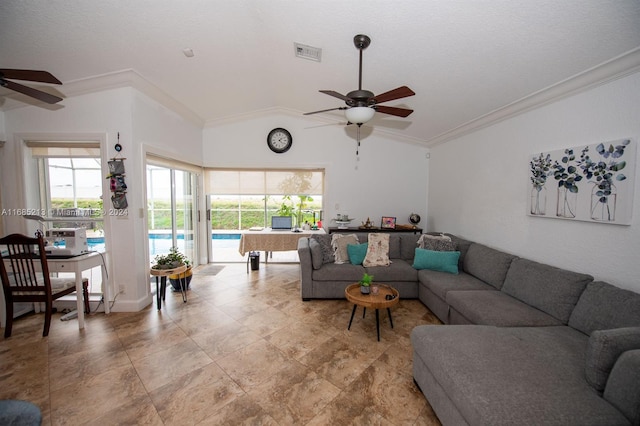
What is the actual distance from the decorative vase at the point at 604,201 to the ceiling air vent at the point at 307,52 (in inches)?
116

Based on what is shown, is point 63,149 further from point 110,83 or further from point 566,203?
point 566,203

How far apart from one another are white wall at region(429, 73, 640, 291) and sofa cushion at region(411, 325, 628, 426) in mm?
790

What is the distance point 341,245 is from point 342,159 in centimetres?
211

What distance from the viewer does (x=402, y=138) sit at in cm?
525

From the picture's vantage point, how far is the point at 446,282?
123 inches

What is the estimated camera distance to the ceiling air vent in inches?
110

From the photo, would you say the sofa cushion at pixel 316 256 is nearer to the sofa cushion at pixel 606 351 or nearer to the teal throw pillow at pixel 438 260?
the teal throw pillow at pixel 438 260

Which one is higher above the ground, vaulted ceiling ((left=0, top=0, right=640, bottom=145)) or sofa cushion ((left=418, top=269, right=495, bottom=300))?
vaulted ceiling ((left=0, top=0, right=640, bottom=145))

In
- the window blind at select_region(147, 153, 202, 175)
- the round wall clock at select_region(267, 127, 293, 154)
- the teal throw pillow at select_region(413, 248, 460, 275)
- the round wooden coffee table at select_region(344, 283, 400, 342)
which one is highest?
the round wall clock at select_region(267, 127, 293, 154)

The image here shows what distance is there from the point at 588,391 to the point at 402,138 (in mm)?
4604

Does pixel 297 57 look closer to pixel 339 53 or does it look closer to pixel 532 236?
pixel 339 53

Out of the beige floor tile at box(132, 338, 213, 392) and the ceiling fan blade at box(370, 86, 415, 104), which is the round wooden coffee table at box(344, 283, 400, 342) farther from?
the ceiling fan blade at box(370, 86, 415, 104)

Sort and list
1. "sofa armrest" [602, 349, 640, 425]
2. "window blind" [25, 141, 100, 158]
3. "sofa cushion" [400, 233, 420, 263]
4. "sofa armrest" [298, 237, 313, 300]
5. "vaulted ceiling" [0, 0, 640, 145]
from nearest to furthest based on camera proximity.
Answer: "sofa armrest" [602, 349, 640, 425] → "vaulted ceiling" [0, 0, 640, 145] → "window blind" [25, 141, 100, 158] → "sofa armrest" [298, 237, 313, 300] → "sofa cushion" [400, 233, 420, 263]

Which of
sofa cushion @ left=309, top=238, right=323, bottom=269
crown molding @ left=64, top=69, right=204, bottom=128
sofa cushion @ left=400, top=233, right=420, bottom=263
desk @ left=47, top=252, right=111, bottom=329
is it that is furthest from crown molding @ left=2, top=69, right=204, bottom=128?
sofa cushion @ left=400, top=233, right=420, bottom=263
